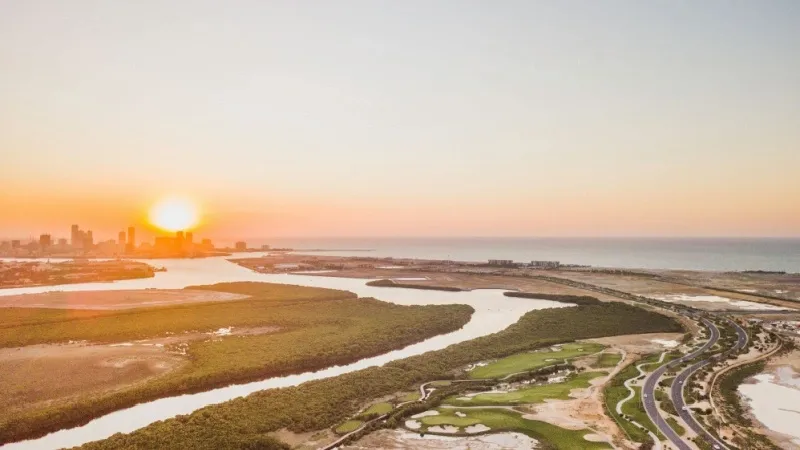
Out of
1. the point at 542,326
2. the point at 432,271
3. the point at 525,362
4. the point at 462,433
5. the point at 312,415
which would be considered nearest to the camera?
the point at 462,433

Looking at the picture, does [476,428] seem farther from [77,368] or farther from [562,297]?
[562,297]

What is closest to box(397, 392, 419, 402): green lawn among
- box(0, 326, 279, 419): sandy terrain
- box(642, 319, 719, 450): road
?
box(642, 319, 719, 450): road

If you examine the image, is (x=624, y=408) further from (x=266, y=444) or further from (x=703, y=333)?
(x=703, y=333)

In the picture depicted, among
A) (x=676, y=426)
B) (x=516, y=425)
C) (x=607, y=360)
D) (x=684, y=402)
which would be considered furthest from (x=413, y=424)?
(x=607, y=360)

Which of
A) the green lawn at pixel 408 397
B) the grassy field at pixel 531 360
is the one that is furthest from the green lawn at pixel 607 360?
the green lawn at pixel 408 397

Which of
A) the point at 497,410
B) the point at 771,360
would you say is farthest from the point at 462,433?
the point at 771,360

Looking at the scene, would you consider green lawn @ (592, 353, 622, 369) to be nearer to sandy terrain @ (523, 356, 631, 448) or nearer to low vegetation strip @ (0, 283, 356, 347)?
sandy terrain @ (523, 356, 631, 448)
